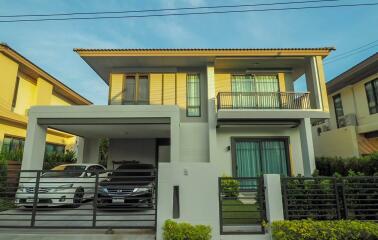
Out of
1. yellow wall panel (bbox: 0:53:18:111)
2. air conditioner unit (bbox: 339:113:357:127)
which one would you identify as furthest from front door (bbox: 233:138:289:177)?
yellow wall panel (bbox: 0:53:18:111)

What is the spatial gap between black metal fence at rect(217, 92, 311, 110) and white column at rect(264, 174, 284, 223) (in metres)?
6.19

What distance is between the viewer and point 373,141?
1352 centimetres

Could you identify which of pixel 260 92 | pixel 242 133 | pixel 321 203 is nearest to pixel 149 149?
pixel 242 133

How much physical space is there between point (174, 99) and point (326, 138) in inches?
394

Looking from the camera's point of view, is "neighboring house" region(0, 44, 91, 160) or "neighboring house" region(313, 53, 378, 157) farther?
"neighboring house" region(313, 53, 378, 157)

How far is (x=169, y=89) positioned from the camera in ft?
40.7

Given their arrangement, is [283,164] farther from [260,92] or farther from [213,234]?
[213,234]

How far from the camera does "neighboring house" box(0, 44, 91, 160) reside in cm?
1270

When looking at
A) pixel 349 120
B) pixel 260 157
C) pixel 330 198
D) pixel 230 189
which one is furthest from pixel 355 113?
pixel 230 189

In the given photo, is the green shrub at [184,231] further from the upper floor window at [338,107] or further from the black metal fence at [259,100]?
the upper floor window at [338,107]

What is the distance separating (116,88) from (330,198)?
33.6ft

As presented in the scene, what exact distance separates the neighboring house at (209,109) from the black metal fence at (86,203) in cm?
238

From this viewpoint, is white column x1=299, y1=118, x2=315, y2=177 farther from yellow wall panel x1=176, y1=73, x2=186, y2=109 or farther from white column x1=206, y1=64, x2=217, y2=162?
yellow wall panel x1=176, y1=73, x2=186, y2=109

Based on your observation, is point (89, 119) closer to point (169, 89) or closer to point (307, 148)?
point (169, 89)
